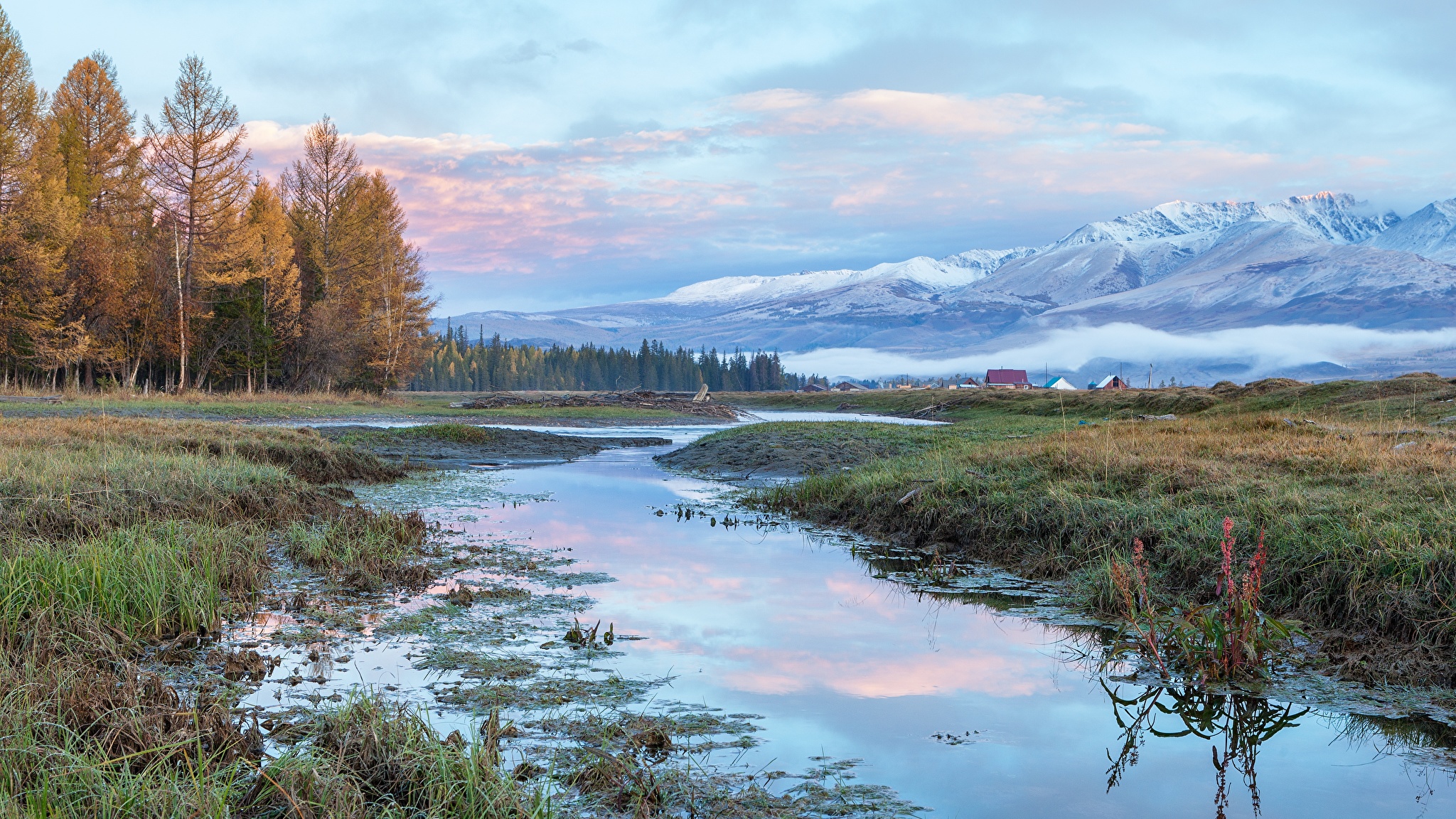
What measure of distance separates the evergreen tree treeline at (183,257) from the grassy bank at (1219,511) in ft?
122

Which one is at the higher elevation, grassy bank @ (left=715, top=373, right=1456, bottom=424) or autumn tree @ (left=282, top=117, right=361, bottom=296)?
autumn tree @ (left=282, top=117, right=361, bottom=296)

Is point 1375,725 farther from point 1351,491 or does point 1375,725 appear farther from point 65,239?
point 65,239

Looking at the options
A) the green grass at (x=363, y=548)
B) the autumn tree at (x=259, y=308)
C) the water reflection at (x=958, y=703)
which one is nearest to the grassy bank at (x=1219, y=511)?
the water reflection at (x=958, y=703)

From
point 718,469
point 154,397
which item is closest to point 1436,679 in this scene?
point 718,469

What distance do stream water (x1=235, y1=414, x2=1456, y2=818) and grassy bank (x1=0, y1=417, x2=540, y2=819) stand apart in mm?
1010

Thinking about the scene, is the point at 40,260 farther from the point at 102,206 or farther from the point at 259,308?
the point at 259,308

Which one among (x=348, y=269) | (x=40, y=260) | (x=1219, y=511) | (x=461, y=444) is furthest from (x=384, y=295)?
(x=1219, y=511)

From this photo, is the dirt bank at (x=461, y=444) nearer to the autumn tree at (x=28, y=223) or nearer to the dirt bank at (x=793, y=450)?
the dirt bank at (x=793, y=450)

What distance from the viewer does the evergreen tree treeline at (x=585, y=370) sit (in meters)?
148

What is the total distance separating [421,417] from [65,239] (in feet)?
53.7

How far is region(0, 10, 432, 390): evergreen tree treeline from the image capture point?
38.7 metres

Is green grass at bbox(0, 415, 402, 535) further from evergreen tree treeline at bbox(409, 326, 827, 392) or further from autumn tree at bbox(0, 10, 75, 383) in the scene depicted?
evergreen tree treeline at bbox(409, 326, 827, 392)

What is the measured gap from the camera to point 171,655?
6691mm

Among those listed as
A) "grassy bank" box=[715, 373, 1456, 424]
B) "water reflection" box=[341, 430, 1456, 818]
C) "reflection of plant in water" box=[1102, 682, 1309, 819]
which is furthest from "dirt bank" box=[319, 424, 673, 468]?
"reflection of plant in water" box=[1102, 682, 1309, 819]
